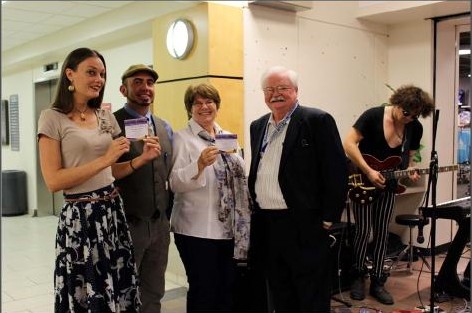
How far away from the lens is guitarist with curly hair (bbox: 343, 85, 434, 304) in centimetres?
341

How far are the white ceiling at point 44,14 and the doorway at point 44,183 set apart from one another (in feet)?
2.71

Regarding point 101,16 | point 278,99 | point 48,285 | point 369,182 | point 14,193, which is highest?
point 101,16

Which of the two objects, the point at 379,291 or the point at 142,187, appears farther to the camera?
the point at 379,291

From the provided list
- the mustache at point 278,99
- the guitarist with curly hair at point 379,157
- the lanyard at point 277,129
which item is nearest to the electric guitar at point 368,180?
the guitarist with curly hair at point 379,157

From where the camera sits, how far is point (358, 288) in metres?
3.68

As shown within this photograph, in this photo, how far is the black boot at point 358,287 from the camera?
3627mm

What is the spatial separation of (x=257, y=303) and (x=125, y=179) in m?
1.14

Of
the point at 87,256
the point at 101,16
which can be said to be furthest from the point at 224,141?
the point at 101,16

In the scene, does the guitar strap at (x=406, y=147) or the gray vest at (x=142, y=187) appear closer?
the gray vest at (x=142, y=187)

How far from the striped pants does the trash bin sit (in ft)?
17.7

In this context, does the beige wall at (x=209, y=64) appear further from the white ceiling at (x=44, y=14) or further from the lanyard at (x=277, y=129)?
the lanyard at (x=277, y=129)

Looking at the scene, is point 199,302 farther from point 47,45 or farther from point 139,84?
point 47,45

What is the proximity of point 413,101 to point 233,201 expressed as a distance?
5.64ft

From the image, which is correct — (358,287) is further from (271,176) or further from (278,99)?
(278,99)
